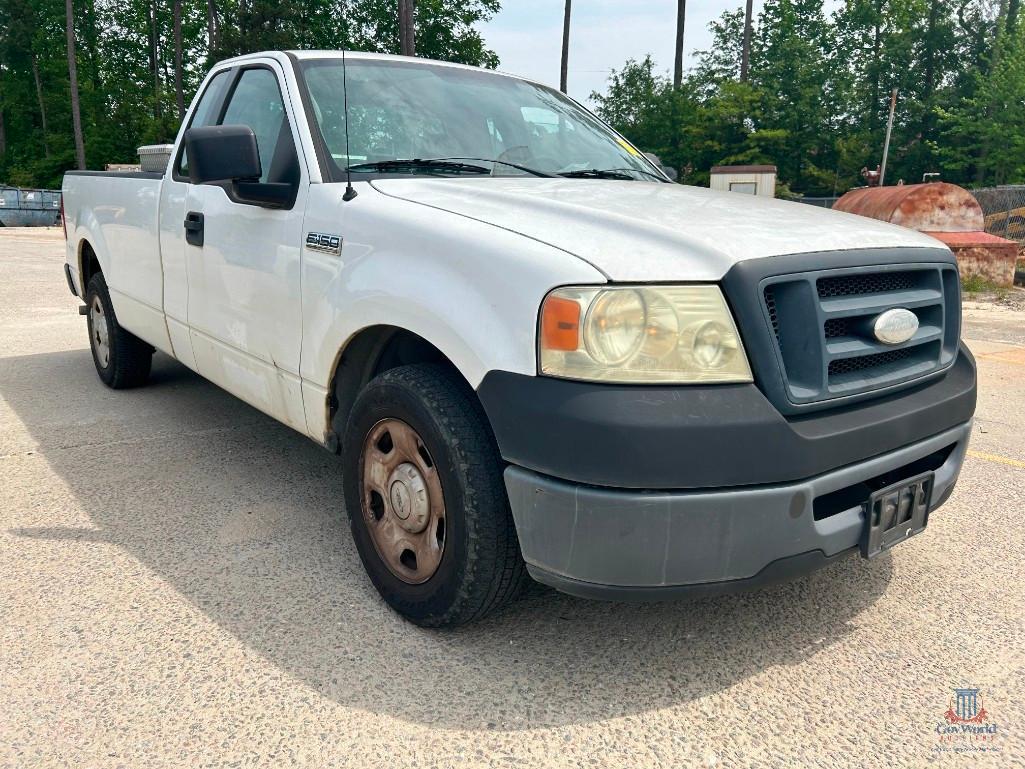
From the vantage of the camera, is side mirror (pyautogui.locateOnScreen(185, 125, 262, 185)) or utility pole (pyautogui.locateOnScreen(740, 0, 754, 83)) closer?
side mirror (pyautogui.locateOnScreen(185, 125, 262, 185))

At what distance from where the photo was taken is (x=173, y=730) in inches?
82.6

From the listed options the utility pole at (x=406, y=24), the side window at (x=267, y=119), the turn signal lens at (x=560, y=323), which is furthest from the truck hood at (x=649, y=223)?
the utility pole at (x=406, y=24)

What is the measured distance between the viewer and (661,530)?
78.4 inches

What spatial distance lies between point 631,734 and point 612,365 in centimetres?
94

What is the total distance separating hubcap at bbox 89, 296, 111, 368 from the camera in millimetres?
5410

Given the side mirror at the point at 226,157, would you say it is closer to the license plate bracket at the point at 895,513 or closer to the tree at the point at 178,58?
the license plate bracket at the point at 895,513

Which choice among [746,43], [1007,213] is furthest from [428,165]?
[746,43]

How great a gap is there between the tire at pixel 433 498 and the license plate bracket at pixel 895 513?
940 millimetres

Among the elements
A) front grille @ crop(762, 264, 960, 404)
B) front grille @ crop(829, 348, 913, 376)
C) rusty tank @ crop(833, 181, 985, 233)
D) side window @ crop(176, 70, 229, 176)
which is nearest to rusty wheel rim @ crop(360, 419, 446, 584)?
front grille @ crop(762, 264, 960, 404)

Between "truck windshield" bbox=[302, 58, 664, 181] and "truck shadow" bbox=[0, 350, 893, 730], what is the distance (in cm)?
145

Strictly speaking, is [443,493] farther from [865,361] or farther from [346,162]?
[346,162]

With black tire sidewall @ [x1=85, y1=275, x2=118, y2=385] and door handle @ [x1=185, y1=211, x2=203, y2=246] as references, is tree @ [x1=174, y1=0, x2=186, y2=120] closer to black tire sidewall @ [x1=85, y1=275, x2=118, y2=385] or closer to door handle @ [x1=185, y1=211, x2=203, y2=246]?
black tire sidewall @ [x1=85, y1=275, x2=118, y2=385]

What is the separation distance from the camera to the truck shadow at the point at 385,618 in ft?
7.52

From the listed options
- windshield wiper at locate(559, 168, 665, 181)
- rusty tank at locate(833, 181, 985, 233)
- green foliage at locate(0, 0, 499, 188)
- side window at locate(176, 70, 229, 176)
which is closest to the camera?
windshield wiper at locate(559, 168, 665, 181)
